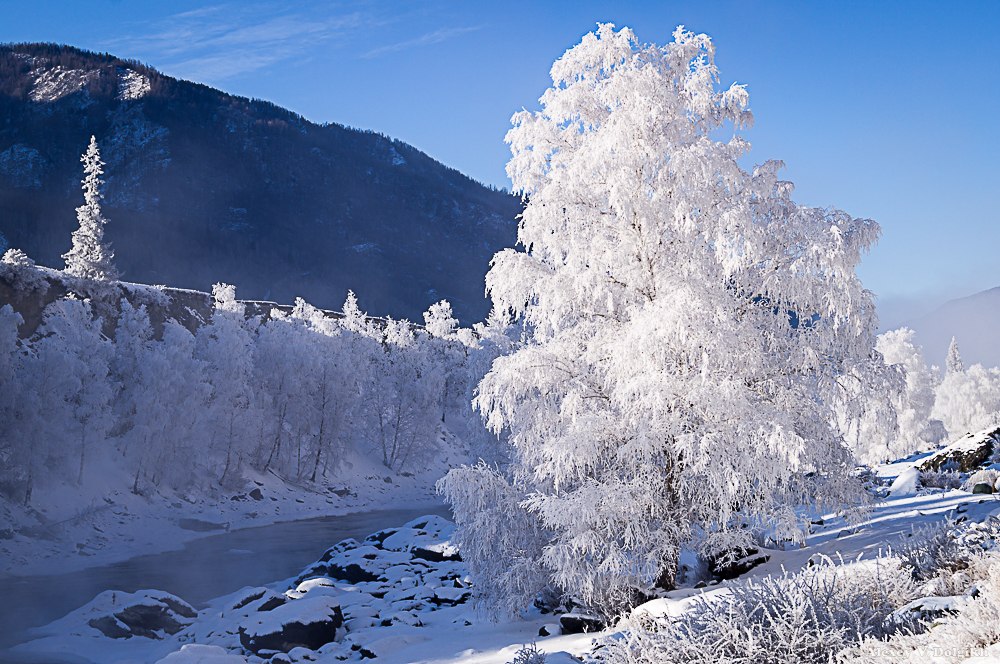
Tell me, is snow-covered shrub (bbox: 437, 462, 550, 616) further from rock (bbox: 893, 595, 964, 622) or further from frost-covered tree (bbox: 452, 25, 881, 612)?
rock (bbox: 893, 595, 964, 622)

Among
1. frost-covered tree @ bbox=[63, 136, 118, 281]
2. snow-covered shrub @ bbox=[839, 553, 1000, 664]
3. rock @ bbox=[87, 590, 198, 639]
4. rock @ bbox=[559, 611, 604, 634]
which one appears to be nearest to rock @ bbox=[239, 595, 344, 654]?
rock @ bbox=[87, 590, 198, 639]

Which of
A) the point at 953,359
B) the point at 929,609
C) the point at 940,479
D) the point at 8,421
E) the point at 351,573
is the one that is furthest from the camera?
the point at 953,359

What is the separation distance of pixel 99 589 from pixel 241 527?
14063 millimetres

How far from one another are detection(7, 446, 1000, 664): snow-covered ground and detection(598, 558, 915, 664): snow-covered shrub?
60.5 inches

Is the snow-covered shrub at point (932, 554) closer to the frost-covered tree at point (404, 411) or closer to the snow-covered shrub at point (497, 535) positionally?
the snow-covered shrub at point (497, 535)

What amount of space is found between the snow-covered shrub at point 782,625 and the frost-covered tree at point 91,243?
58.0m

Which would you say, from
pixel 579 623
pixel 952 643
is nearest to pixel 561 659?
pixel 579 623

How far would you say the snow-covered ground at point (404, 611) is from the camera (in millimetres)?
10203

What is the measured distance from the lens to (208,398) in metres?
40.5

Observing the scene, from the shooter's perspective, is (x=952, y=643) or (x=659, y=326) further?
(x=659, y=326)

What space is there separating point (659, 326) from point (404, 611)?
8444 millimetres

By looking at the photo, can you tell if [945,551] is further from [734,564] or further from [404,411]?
[404,411]

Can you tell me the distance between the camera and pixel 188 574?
24172mm

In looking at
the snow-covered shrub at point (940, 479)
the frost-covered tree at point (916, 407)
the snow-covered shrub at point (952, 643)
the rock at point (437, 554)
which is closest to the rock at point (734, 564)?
the snow-covered shrub at point (952, 643)
